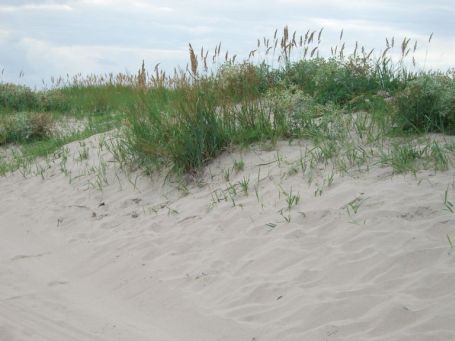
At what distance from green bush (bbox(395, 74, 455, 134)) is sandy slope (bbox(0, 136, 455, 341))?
1.17 m

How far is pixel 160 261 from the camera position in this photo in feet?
16.5

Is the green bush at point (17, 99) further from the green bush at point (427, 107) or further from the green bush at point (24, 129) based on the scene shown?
the green bush at point (427, 107)

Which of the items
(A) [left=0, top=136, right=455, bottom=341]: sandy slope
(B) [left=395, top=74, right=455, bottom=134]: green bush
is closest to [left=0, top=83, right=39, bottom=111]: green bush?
(A) [left=0, top=136, right=455, bottom=341]: sandy slope

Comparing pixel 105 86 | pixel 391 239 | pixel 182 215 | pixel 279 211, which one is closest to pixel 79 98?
pixel 105 86

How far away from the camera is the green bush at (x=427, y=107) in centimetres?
601

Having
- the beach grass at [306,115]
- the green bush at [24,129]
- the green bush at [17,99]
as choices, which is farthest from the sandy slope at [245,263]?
the green bush at [17,99]

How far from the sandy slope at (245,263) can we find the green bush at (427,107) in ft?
3.83

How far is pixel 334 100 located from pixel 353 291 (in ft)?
14.3

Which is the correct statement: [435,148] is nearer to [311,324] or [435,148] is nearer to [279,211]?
[279,211]

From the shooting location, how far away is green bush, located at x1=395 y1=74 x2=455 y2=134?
601 cm

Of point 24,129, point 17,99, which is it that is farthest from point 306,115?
point 17,99

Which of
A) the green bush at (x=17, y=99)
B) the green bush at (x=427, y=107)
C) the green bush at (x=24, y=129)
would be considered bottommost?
the green bush at (x=24, y=129)

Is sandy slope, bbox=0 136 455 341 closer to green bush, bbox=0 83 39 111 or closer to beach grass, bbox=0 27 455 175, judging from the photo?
beach grass, bbox=0 27 455 175

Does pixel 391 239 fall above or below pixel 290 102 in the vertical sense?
below
